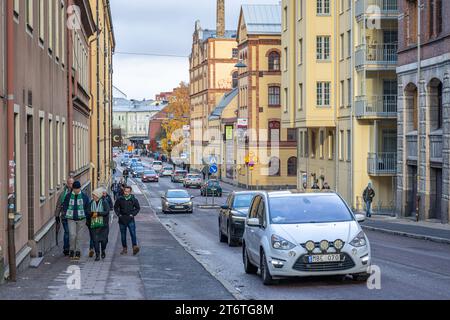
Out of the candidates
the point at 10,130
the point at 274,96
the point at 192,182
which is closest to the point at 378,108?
the point at 274,96

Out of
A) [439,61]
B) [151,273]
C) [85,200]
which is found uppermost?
[439,61]

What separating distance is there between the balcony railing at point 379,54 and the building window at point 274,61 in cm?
3173

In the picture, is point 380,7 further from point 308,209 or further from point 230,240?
point 308,209

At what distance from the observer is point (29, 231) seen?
58.3 feet

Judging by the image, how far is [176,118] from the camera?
122 m

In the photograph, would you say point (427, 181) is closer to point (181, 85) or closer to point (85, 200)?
point (85, 200)

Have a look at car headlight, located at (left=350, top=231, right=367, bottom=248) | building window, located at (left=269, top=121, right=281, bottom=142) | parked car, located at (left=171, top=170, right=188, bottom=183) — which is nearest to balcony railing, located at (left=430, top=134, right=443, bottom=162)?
car headlight, located at (left=350, top=231, right=367, bottom=248)

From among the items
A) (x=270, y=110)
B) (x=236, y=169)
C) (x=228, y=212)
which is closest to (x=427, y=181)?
(x=228, y=212)

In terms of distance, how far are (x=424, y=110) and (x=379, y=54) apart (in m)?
10.8

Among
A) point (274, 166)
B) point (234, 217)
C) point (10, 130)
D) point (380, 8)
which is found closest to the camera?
point (10, 130)

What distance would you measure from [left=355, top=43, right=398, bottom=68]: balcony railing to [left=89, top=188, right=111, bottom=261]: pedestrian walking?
94.5 ft

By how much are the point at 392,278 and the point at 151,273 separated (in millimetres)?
4134

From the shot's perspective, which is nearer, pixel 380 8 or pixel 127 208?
pixel 127 208

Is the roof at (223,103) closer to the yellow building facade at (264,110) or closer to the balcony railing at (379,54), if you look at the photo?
the yellow building facade at (264,110)
